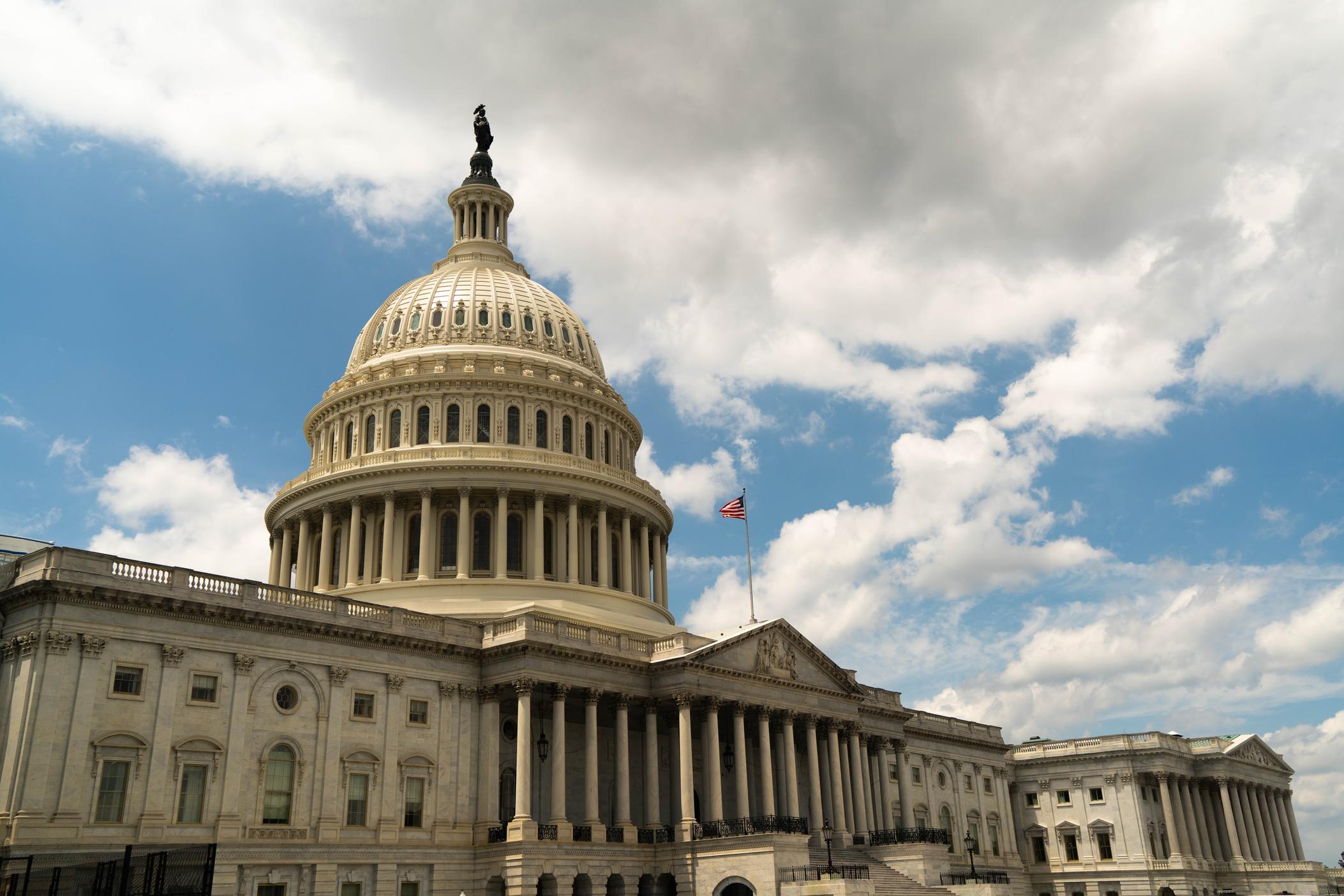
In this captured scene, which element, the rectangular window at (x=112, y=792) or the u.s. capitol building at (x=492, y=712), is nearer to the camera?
the rectangular window at (x=112, y=792)

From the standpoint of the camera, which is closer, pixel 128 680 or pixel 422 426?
pixel 128 680

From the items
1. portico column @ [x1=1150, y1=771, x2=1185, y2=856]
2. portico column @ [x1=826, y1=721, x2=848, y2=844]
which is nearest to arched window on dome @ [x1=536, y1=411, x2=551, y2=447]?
portico column @ [x1=826, y1=721, x2=848, y2=844]

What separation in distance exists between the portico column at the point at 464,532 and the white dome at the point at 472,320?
11.5 meters

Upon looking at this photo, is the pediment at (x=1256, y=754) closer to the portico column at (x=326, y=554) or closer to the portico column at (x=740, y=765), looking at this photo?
the portico column at (x=740, y=765)

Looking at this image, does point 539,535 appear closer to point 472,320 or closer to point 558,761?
point 472,320

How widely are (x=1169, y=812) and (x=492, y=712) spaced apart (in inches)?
2387

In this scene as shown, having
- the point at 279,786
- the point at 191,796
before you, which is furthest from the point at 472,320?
the point at 191,796

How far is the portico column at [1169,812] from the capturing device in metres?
90.4

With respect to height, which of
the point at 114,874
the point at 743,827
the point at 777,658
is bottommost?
the point at 114,874

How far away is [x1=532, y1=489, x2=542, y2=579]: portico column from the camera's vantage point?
2714 inches

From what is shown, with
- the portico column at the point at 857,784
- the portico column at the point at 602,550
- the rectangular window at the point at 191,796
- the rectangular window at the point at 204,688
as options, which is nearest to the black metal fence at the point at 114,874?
the rectangular window at the point at 191,796

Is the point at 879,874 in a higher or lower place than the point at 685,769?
lower

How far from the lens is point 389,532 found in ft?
226

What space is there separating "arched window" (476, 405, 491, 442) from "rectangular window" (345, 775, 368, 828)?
91.6ft
